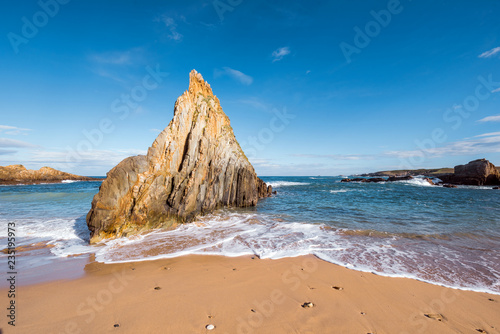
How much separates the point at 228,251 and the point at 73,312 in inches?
184

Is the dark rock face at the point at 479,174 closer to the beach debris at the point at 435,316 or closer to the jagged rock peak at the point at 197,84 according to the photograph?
the jagged rock peak at the point at 197,84

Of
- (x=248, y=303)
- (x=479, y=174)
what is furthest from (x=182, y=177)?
(x=479, y=174)

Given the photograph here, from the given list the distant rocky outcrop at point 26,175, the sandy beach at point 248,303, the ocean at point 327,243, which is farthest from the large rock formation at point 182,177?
the distant rocky outcrop at point 26,175

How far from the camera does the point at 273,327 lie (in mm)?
3705

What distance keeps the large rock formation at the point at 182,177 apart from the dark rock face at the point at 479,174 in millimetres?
51682

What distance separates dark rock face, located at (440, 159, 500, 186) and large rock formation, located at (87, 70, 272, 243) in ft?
170

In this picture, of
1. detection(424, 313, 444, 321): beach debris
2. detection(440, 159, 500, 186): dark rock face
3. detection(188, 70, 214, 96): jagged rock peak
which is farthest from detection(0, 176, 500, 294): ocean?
detection(440, 159, 500, 186): dark rock face

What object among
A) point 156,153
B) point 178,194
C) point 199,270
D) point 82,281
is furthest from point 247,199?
point 82,281

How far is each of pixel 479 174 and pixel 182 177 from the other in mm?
59052

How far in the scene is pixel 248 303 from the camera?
4.46 metres

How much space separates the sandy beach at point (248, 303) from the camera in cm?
373

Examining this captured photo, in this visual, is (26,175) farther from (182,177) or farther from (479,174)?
(479,174)

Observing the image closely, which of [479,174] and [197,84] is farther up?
[197,84]

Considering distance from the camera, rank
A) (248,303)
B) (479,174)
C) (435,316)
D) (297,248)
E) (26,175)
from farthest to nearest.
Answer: (26,175) < (479,174) < (297,248) < (248,303) < (435,316)
